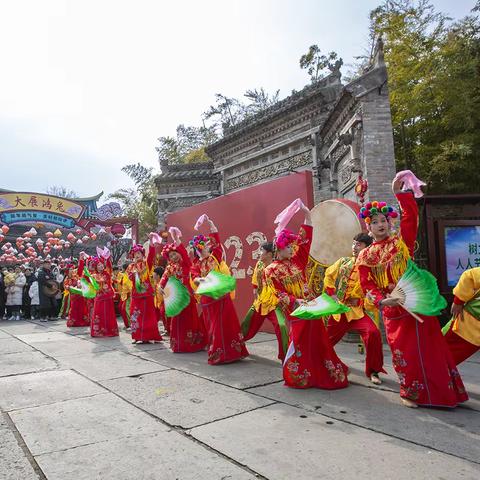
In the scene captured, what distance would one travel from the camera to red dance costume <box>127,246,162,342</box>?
6.57 meters

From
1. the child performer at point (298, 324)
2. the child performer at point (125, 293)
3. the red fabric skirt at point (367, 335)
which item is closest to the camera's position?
the child performer at point (298, 324)

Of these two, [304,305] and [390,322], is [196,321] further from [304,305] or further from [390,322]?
[390,322]

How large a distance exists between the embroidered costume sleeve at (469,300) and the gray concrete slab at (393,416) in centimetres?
55

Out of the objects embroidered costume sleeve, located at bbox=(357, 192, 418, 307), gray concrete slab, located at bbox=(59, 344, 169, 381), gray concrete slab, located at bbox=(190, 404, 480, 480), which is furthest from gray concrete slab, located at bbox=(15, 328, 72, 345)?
embroidered costume sleeve, located at bbox=(357, 192, 418, 307)

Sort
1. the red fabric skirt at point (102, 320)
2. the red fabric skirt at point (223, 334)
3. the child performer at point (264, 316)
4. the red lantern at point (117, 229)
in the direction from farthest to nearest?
the red lantern at point (117, 229)
the red fabric skirt at point (102, 320)
the red fabric skirt at point (223, 334)
the child performer at point (264, 316)

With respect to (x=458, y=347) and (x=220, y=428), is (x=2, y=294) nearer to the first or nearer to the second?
(x=220, y=428)

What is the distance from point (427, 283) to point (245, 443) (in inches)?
68.2

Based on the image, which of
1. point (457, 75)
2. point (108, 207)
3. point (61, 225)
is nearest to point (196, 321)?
point (457, 75)

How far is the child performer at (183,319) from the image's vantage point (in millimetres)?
5719

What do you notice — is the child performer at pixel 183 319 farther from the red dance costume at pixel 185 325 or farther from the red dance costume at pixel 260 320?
the red dance costume at pixel 260 320

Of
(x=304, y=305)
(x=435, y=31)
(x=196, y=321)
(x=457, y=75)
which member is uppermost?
(x=435, y=31)

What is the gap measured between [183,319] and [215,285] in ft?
4.07

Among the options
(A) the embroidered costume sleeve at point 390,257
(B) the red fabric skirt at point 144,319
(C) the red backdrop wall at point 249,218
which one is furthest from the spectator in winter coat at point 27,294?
(A) the embroidered costume sleeve at point 390,257

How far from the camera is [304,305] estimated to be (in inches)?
144
